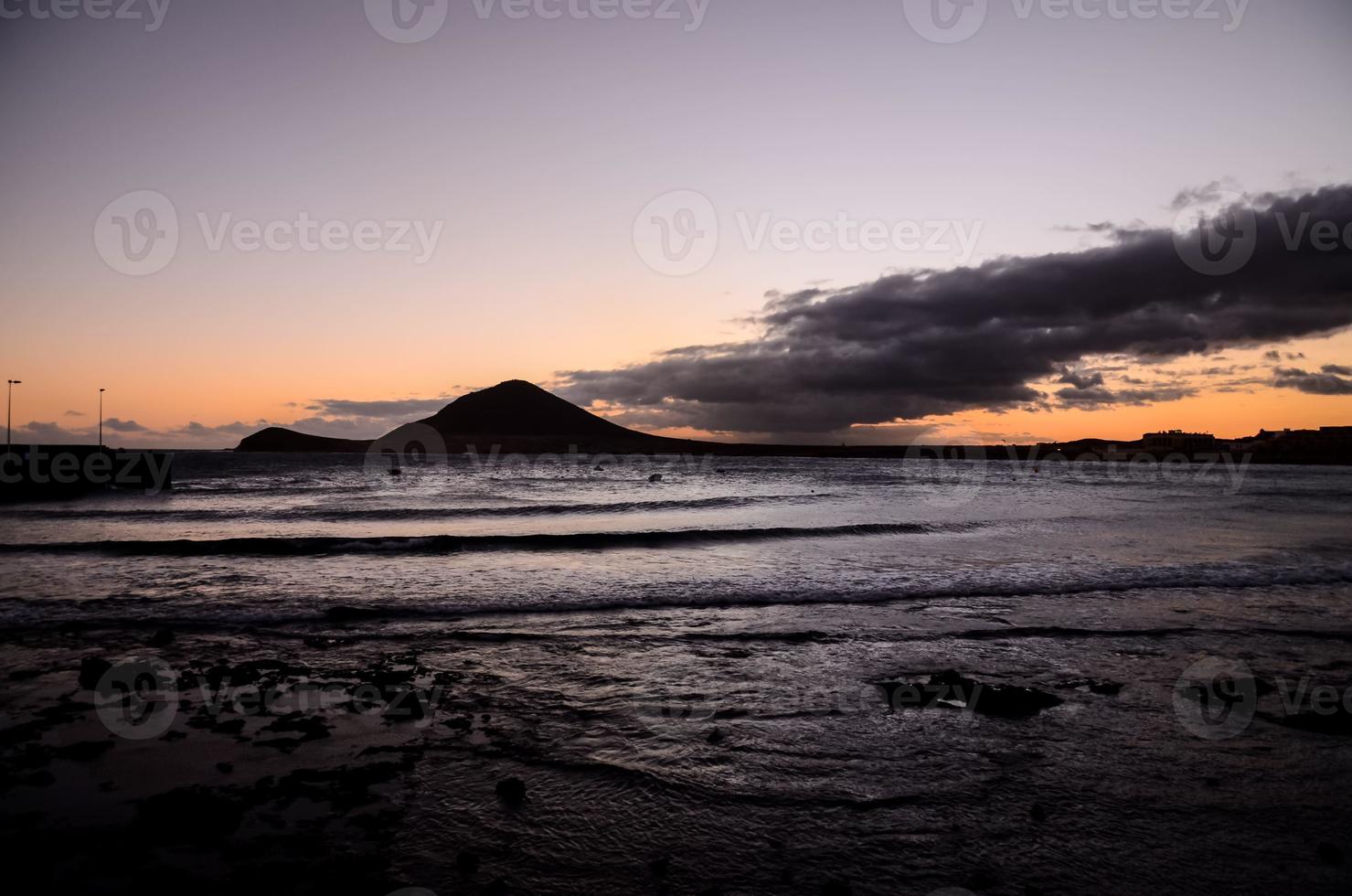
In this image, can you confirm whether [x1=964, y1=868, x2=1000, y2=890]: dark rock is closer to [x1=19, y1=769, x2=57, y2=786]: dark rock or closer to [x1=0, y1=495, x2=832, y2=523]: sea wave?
[x1=19, y1=769, x2=57, y2=786]: dark rock

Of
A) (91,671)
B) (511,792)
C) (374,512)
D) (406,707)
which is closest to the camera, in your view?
(511,792)

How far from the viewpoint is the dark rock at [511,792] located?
18.0 feet

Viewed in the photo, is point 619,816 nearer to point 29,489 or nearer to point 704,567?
point 704,567

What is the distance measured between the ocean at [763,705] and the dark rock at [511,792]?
0.26ft

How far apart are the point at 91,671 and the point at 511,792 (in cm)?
708

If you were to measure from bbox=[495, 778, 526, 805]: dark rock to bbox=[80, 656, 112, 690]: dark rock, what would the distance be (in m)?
6.38

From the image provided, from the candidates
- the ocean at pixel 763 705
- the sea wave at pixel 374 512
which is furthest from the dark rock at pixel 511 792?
the sea wave at pixel 374 512

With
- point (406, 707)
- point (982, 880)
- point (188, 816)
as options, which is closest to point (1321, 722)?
point (982, 880)

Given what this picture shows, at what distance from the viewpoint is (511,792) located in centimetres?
555

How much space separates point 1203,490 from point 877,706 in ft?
212

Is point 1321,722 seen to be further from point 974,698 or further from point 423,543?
point 423,543

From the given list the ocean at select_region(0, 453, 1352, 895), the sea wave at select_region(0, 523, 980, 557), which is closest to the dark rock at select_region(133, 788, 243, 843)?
the ocean at select_region(0, 453, 1352, 895)

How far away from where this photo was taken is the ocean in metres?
4.75

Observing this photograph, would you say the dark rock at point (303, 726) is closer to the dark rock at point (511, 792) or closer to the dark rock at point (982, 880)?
the dark rock at point (511, 792)
